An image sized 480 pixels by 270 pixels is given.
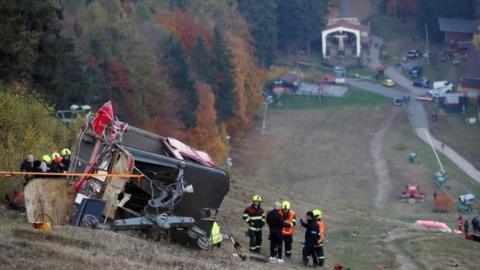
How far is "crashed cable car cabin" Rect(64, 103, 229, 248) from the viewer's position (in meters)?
19.3

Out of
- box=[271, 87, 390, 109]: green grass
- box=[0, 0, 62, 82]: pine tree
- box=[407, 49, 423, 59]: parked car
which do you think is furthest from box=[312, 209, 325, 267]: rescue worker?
box=[407, 49, 423, 59]: parked car

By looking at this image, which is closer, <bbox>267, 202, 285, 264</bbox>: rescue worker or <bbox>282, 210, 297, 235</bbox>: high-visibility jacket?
<bbox>267, 202, 285, 264</bbox>: rescue worker

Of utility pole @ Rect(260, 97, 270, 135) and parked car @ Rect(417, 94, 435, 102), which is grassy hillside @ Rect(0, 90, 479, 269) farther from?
parked car @ Rect(417, 94, 435, 102)

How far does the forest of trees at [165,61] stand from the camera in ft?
165

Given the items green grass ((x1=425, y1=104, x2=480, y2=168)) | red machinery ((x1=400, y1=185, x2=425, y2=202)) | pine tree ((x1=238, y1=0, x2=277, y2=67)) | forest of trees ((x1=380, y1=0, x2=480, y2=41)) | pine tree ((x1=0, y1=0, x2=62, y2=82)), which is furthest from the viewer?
forest of trees ((x1=380, y1=0, x2=480, y2=41))

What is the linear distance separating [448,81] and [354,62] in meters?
12.2

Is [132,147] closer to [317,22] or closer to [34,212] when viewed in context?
[34,212]

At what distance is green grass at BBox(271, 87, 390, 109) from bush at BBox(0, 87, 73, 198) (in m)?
58.2

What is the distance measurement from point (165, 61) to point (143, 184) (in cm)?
5647

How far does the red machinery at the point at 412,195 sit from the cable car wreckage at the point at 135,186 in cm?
3938

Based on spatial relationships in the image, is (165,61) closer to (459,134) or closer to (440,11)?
(459,134)

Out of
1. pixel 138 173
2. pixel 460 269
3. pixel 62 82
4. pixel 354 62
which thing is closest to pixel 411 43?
pixel 354 62

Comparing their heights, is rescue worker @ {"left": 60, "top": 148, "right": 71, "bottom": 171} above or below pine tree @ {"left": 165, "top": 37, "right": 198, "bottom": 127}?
below

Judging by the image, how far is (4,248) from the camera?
610 inches
